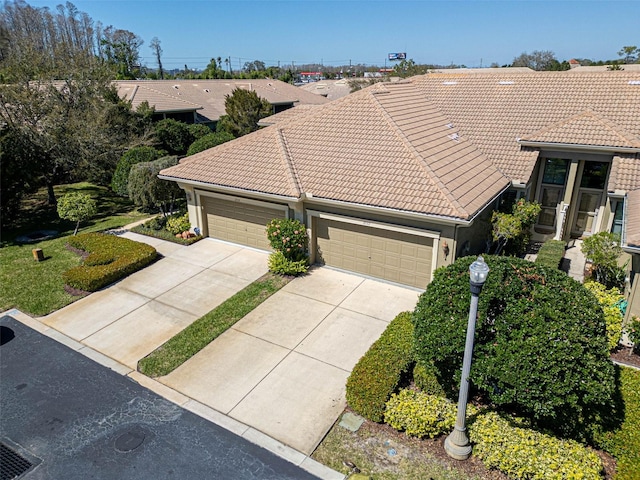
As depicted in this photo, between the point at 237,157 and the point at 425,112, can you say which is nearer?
the point at 237,157

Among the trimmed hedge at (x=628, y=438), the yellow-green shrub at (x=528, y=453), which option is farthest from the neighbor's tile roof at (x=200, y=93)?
the trimmed hedge at (x=628, y=438)

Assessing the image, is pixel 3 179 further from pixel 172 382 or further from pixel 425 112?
pixel 425 112

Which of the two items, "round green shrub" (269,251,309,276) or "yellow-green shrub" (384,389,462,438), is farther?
"round green shrub" (269,251,309,276)

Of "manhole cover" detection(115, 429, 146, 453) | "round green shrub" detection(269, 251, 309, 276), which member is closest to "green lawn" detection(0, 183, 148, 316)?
"round green shrub" detection(269, 251, 309, 276)

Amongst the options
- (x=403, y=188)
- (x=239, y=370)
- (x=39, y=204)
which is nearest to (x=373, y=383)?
(x=239, y=370)

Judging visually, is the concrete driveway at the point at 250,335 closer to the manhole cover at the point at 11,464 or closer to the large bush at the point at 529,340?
the manhole cover at the point at 11,464

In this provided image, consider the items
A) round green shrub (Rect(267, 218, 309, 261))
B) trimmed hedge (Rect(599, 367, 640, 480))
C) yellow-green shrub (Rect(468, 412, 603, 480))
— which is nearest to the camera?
trimmed hedge (Rect(599, 367, 640, 480))

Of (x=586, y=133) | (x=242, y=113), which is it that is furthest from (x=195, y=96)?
(x=586, y=133)

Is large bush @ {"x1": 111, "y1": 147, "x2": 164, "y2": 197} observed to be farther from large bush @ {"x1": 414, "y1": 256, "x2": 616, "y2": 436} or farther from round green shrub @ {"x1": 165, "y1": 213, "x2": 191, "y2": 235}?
large bush @ {"x1": 414, "y1": 256, "x2": 616, "y2": 436}

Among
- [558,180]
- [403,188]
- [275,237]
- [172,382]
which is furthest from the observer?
[558,180]
